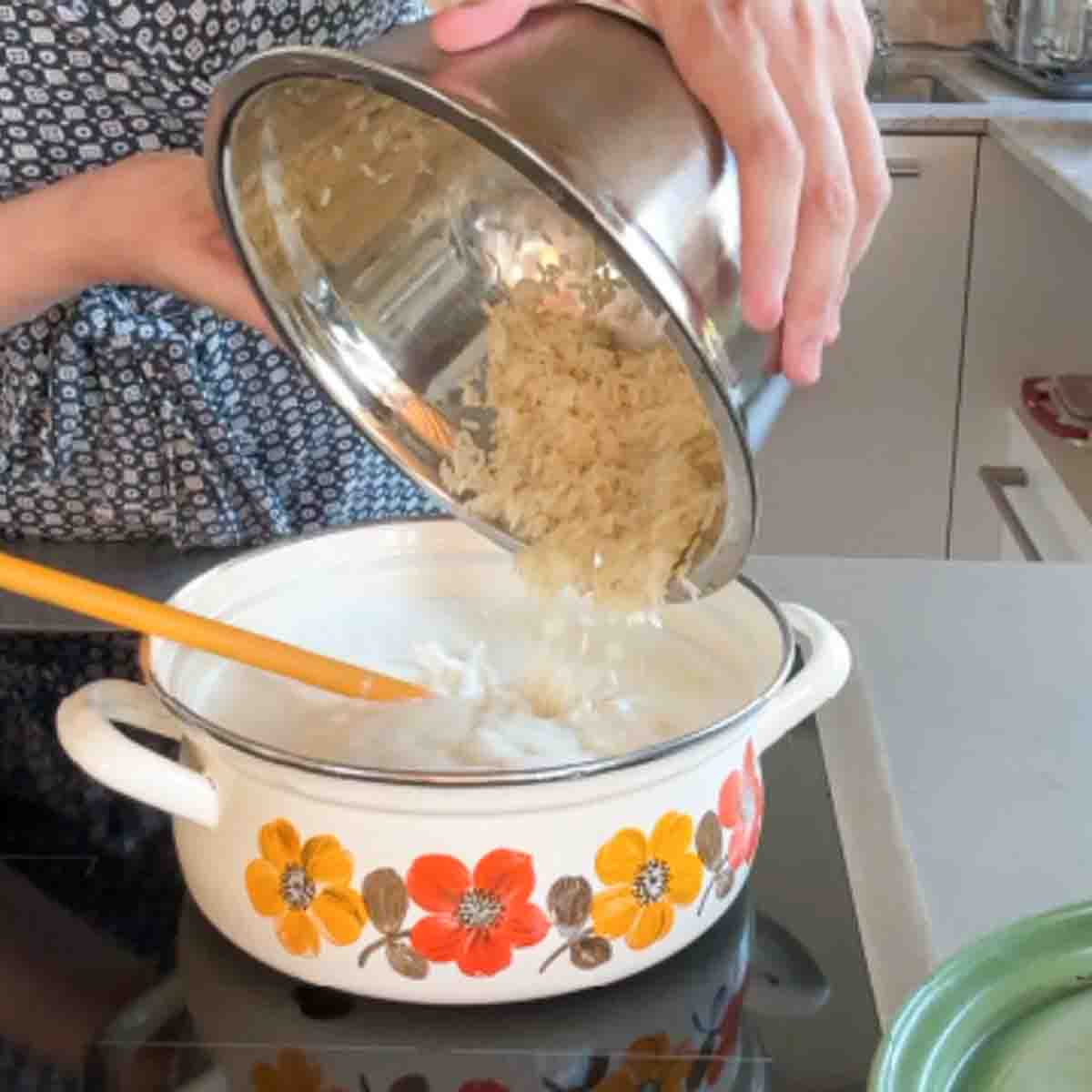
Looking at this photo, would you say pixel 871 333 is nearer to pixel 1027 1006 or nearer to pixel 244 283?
pixel 244 283

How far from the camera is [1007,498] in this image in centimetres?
186

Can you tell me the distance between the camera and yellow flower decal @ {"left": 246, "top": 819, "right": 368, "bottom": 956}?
53 cm

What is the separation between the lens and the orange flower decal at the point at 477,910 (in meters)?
0.52

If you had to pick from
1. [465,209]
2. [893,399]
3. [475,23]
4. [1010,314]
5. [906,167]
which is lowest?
[893,399]

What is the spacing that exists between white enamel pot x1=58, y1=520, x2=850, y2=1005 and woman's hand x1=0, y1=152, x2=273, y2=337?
17cm

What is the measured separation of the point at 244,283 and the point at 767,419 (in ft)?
0.75

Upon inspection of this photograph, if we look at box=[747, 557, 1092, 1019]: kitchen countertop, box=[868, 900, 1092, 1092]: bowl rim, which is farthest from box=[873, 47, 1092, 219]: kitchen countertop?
box=[868, 900, 1092, 1092]: bowl rim

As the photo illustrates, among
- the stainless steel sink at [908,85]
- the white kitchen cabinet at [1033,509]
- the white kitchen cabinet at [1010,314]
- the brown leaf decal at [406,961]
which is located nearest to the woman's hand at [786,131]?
the brown leaf decal at [406,961]

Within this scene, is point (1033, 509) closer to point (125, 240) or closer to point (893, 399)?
point (893, 399)

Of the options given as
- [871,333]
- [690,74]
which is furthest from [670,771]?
[871,333]

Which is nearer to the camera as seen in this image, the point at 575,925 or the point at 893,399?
the point at 575,925

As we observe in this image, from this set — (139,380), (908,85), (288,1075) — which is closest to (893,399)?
(908,85)

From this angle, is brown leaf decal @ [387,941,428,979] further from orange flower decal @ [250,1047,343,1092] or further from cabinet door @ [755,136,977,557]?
cabinet door @ [755,136,977,557]

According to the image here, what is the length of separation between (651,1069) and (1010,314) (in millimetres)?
1713
